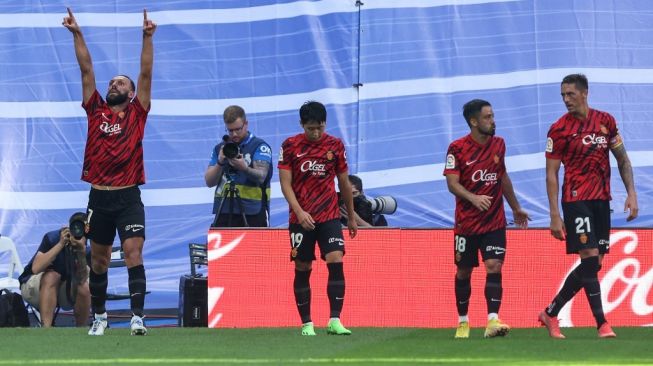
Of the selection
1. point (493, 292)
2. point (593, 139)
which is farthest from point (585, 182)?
point (493, 292)

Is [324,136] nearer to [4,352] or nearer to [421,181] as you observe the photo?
[4,352]

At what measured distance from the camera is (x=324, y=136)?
11062mm

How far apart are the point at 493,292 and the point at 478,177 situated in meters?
0.84

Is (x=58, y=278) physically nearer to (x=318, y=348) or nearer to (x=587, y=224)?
(x=318, y=348)

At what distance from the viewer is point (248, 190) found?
13195 millimetres

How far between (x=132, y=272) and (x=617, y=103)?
6498mm

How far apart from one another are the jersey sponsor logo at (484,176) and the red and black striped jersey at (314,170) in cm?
104

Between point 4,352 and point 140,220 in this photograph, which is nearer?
point 4,352

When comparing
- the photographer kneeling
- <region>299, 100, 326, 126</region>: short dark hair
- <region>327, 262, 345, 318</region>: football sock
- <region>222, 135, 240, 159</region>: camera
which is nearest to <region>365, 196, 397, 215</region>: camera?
<region>222, 135, 240, 159</region>: camera

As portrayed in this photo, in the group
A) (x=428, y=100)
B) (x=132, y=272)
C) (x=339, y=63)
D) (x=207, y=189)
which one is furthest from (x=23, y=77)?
(x=132, y=272)

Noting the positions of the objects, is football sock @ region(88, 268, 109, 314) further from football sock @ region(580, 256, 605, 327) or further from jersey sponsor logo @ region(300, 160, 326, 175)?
football sock @ region(580, 256, 605, 327)

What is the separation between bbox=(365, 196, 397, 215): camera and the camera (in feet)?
46.0

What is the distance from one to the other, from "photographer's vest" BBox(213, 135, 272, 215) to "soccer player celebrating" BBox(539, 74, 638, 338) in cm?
339

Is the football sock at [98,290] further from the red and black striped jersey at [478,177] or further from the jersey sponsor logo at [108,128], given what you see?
the red and black striped jersey at [478,177]
